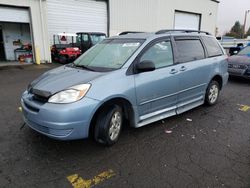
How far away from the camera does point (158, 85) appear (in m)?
3.72

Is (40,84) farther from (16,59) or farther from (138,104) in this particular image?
(16,59)

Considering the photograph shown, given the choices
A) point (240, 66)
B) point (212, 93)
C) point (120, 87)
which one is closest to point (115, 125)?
point (120, 87)

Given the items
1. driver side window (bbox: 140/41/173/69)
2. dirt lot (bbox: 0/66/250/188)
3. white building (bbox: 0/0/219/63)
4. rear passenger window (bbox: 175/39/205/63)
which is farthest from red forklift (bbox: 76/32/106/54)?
driver side window (bbox: 140/41/173/69)

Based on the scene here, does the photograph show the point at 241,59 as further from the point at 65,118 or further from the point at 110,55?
the point at 65,118

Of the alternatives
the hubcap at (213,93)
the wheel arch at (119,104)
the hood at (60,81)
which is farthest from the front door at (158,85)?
the hubcap at (213,93)

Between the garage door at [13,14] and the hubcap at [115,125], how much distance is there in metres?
11.6

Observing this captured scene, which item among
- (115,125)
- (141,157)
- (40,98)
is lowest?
(141,157)

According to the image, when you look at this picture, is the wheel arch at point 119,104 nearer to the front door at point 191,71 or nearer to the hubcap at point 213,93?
the front door at point 191,71

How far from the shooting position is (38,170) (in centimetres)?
276

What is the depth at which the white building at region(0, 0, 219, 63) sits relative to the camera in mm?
12555

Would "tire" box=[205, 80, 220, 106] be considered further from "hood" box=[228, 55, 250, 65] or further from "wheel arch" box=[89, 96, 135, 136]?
"hood" box=[228, 55, 250, 65]

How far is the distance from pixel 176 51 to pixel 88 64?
65.8 inches

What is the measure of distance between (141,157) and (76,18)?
47.6ft

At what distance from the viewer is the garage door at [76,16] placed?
14641 millimetres
